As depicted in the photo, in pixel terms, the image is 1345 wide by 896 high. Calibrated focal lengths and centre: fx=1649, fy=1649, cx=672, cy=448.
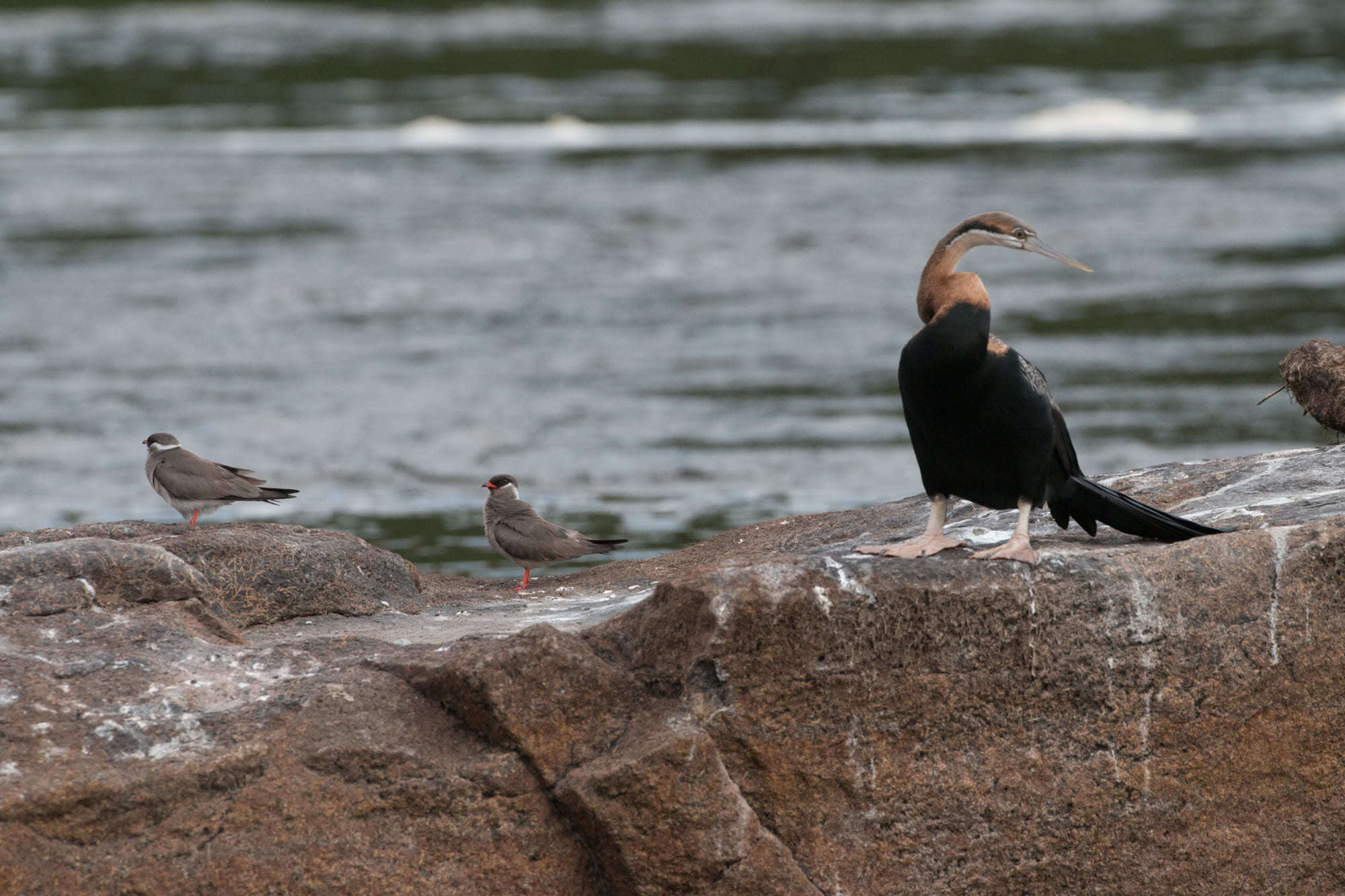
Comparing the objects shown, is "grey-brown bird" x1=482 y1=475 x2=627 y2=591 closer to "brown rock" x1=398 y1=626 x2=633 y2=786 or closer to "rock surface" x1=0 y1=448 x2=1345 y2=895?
"rock surface" x1=0 y1=448 x2=1345 y2=895

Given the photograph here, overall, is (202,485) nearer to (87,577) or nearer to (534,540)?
(534,540)

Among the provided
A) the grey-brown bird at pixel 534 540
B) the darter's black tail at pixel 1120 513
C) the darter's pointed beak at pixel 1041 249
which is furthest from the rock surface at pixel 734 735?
the grey-brown bird at pixel 534 540

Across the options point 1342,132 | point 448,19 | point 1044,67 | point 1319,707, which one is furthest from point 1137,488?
point 448,19

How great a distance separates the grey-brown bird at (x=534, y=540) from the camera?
8.78m

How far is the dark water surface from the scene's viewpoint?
15023 millimetres

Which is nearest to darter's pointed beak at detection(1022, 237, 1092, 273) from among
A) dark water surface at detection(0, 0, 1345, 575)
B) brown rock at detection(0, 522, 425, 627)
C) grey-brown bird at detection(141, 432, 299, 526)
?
brown rock at detection(0, 522, 425, 627)

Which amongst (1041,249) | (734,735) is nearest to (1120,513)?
(1041,249)

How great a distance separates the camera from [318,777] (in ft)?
17.8

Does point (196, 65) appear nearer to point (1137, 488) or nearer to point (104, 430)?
point (104, 430)

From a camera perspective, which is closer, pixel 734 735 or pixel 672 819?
pixel 672 819

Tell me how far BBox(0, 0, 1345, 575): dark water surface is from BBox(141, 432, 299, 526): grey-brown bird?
3.28 metres

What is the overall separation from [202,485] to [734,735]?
160 inches

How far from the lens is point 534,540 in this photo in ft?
28.8

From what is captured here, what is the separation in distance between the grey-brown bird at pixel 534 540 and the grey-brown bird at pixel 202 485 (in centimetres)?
112
